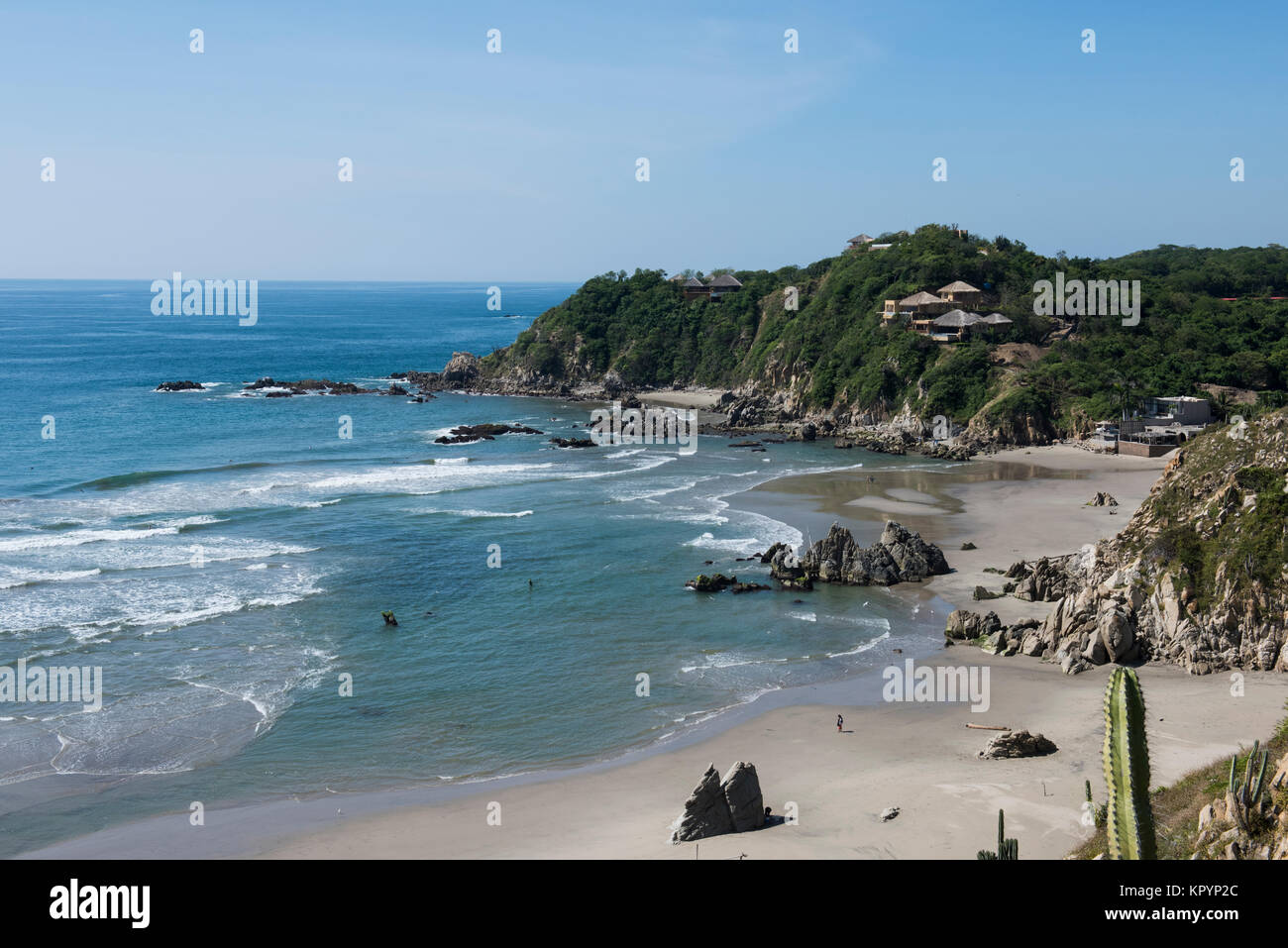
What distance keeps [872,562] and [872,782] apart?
17.9 meters

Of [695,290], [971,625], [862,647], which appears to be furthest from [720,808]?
→ [695,290]

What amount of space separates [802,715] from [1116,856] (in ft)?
64.1

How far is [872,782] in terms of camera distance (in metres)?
23.6

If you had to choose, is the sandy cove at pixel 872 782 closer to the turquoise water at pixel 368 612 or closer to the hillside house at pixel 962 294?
the turquoise water at pixel 368 612

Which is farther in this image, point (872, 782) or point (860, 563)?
point (860, 563)

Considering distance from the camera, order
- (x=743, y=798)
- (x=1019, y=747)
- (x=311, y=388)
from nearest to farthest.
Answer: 1. (x=743, y=798)
2. (x=1019, y=747)
3. (x=311, y=388)

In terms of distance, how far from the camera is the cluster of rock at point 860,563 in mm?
40500

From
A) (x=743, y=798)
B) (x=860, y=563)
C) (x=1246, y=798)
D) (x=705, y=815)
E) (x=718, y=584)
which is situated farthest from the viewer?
(x=860, y=563)

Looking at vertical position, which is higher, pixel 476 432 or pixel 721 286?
pixel 721 286

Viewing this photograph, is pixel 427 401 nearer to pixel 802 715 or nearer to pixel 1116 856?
pixel 802 715

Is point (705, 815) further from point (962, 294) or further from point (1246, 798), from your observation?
point (962, 294)

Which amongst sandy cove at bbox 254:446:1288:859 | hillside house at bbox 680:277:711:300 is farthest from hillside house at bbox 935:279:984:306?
sandy cove at bbox 254:446:1288:859

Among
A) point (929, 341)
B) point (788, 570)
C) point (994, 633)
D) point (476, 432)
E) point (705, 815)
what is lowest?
point (705, 815)

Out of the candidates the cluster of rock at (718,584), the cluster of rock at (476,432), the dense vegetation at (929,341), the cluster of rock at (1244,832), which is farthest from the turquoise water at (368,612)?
the cluster of rock at (1244,832)
